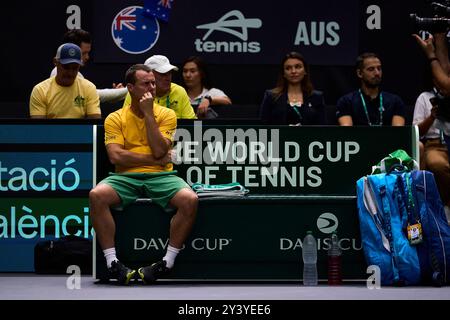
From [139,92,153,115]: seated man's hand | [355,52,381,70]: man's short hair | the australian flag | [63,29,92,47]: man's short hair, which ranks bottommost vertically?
[139,92,153,115]: seated man's hand

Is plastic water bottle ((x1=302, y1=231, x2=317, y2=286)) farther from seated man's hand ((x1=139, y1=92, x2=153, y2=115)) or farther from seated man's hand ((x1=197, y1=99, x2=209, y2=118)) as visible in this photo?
seated man's hand ((x1=197, y1=99, x2=209, y2=118))

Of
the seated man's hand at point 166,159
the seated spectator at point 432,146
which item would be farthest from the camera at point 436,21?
the seated man's hand at point 166,159

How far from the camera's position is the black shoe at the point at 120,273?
7.28m

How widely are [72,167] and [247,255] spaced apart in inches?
63.1

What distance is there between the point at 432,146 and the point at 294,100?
132cm

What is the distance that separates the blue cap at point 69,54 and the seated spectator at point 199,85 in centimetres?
110

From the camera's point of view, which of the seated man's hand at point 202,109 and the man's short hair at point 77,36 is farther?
the man's short hair at point 77,36

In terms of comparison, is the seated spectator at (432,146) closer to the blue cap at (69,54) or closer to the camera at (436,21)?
the camera at (436,21)

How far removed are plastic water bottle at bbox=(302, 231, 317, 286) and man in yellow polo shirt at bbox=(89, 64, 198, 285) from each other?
768 mm

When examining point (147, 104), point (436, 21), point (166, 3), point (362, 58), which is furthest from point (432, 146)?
point (147, 104)

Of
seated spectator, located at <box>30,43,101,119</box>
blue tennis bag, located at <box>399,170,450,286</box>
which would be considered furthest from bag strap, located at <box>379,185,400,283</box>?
seated spectator, located at <box>30,43,101,119</box>

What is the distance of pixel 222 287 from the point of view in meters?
7.27

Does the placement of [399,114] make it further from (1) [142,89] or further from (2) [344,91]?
(1) [142,89]

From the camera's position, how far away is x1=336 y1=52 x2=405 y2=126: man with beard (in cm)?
912
